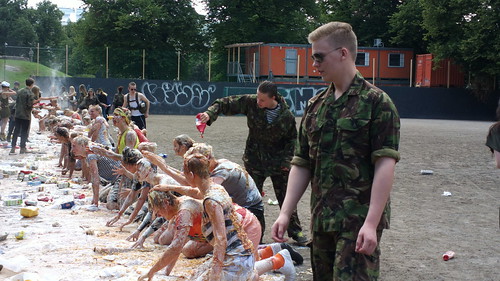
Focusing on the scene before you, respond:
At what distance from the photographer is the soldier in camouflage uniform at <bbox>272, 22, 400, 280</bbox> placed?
12.0ft

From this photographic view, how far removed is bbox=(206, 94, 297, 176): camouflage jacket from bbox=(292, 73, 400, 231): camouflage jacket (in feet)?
12.7

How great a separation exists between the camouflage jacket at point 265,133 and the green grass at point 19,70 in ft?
114

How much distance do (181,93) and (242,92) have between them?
379 centimetres

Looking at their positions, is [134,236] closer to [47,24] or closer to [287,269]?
[287,269]

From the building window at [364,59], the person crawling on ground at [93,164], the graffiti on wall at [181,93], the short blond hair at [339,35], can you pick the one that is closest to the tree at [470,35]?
the building window at [364,59]

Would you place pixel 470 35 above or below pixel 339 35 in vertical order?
above

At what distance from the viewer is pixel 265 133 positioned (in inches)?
306

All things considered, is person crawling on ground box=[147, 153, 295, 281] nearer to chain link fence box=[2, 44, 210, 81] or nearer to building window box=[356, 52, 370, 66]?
chain link fence box=[2, 44, 210, 81]

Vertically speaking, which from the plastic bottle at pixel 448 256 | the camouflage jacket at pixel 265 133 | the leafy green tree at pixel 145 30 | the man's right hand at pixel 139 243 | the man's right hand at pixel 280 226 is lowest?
the plastic bottle at pixel 448 256

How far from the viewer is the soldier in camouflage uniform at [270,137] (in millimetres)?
7715

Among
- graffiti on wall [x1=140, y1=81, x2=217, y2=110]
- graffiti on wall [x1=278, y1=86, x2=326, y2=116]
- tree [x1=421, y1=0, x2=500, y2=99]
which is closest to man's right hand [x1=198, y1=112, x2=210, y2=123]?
graffiti on wall [x1=278, y1=86, x2=326, y2=116]

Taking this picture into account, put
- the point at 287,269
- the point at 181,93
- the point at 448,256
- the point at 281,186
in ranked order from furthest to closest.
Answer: the point at 181,93 → the point at 281,186 → the point at 448,256 → the point at 287,269

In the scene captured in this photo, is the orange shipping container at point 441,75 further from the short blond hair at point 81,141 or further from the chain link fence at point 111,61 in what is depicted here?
the short blond hair at point 81,141

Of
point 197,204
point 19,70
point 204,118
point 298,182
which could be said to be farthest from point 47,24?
point 298,182
